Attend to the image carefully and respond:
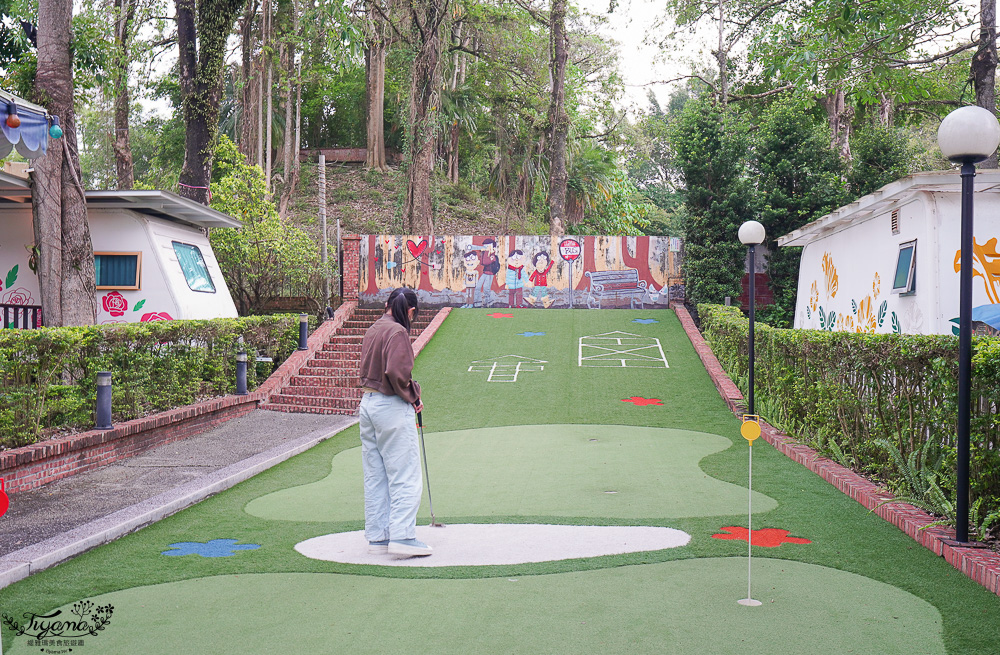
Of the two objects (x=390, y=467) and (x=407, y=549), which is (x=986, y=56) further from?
(x=407, y=549)

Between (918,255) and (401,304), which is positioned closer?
(401,304)

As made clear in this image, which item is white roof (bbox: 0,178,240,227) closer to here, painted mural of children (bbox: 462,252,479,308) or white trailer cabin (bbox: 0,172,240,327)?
white trailer cabin (bbox: 0,172,240,327)

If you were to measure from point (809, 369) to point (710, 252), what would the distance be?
12277 millimetres

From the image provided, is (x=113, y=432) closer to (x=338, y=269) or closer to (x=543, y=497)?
(x=543, y=497)

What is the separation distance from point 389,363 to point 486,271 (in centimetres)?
1677

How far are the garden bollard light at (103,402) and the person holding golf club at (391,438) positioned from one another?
Result: 4.88 meters

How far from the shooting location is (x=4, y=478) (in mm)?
6797

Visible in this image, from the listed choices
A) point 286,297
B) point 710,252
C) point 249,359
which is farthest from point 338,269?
point 710,252

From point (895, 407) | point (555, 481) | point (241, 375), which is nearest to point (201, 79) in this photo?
point (241, 375)

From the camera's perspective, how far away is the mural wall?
21.5 meters

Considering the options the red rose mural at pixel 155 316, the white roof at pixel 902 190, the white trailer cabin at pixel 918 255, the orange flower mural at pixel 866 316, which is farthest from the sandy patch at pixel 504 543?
the red rose mural at pixel 155 316

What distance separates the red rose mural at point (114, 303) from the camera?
47.5ft

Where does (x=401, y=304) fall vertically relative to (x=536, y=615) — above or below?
above

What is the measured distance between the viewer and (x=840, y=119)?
26.1 metres
